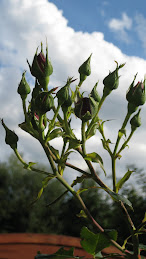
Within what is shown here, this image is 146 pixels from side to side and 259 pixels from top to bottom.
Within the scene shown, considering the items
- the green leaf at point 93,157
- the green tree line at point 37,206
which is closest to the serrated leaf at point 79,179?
the green leaf at point 93,157

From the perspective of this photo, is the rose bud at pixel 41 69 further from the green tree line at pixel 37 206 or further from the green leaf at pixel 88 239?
the green tree line at pixel 37 206

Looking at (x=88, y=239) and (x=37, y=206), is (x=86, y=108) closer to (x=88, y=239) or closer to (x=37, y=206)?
(x=88, y=239)

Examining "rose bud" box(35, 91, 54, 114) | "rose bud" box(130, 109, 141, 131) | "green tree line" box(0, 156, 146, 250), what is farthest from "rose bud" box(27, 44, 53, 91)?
"green tree line" box(0, 156, 146, 250)

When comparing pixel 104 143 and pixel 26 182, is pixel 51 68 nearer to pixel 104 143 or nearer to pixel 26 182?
pixel 104 143

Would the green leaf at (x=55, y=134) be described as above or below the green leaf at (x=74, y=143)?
above

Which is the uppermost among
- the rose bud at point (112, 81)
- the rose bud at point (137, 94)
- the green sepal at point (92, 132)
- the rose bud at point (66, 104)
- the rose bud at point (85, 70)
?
the rose bud at point (85, 70)
